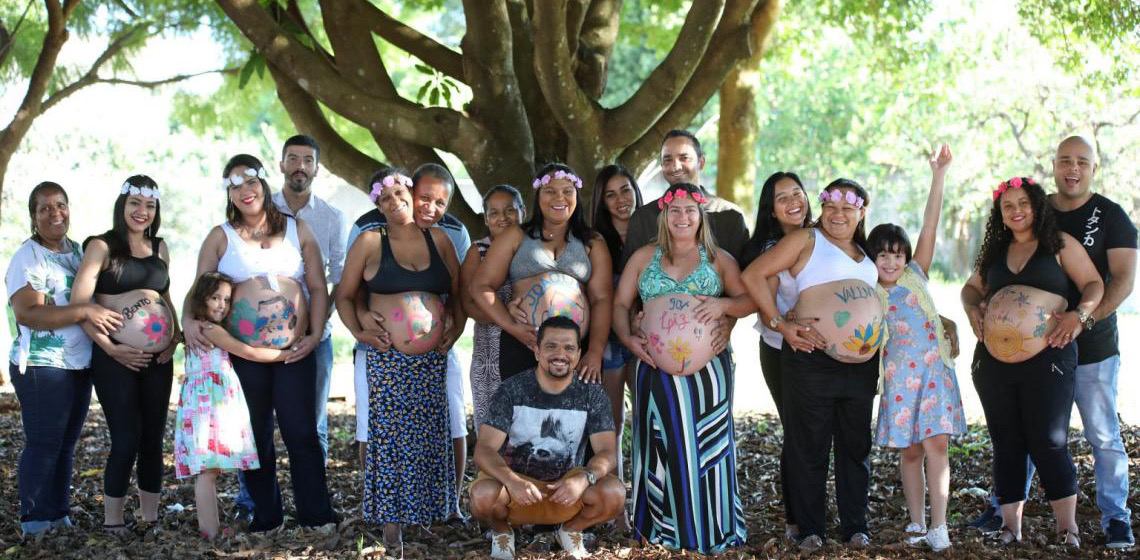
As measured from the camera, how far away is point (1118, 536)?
5.52 meters

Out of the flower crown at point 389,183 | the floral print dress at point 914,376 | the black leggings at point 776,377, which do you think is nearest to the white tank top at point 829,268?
the floral print dress at point 914,376

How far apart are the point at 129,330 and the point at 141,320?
0.25 feet

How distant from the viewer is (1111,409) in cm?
570

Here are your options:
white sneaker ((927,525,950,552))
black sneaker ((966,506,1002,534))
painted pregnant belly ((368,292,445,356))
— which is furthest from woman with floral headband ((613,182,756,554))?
black sneaker ((966,506,1002,534))

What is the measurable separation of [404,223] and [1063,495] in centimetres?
366

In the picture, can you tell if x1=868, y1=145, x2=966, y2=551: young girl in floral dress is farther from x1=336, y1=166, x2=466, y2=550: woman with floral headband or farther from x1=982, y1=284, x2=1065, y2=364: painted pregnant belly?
x1=336, y1=166, x2=466, y2=550: woman with floral headband

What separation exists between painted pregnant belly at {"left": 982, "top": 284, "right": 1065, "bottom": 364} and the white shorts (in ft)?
9.30

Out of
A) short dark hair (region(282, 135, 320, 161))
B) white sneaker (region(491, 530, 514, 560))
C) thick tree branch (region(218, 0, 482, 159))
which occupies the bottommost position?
white sneaker (region(491, 530, 514, 560))

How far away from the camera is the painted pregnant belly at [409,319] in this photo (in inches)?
215

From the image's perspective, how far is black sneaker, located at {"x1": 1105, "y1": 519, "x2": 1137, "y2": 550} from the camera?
548 centimetres

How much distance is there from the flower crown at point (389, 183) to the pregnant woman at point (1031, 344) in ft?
10.1

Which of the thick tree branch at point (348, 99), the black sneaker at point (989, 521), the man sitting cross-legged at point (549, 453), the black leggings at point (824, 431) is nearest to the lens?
the man sitting cross-legged at point (549, 453)

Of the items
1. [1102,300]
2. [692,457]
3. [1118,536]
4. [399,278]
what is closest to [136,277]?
[399,278]

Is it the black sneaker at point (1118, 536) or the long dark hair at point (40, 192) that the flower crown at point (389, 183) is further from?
the black sneaker at point (1118, 536)
